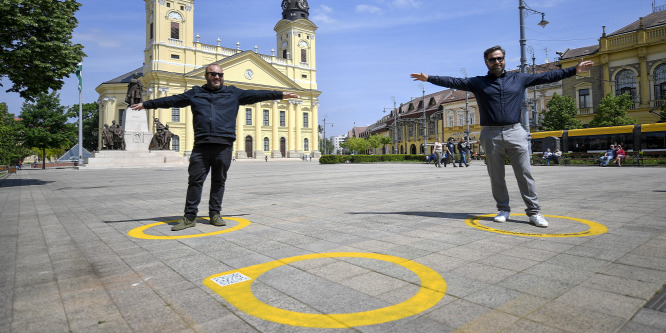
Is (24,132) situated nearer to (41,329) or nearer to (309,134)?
(309,134)

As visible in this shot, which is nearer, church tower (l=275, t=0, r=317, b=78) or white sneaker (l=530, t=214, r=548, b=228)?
white sneaker (l=530, t=214, r=548, b=228)

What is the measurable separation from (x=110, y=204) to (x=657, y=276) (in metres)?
8.37

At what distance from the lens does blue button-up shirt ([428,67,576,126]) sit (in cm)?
465

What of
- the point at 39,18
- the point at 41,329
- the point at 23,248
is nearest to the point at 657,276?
the point at 41,329

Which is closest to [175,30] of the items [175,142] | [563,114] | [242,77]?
[242,77]

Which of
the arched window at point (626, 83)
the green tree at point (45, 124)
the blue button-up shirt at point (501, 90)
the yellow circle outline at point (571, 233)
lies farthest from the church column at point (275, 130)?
the yellow circle outline at point (571, 233)

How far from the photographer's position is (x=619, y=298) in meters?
2.19

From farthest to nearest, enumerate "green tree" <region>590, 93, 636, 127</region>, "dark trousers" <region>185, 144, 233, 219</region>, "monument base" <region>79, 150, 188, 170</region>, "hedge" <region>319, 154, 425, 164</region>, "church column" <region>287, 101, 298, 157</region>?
"church column" <region>287, 101, 298, 157</region> → "hedge" <region>319, 154, 425, 164</region> → "green tree" <region>590, 93, 636, 127</region> → "monument base" <region>79, 150, 188, 170</region> → "dark trousers" <region>185, 144, 233, 219</region>

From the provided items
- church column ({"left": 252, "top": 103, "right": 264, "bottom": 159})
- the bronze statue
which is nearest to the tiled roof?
the bronze statue

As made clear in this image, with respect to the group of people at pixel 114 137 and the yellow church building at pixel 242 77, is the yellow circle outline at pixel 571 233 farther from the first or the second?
the yellow church building at pixel 242 77

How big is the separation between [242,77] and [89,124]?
1304 inches

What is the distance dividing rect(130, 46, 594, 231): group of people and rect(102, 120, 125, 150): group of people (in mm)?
27813

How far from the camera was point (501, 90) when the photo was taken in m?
4.65

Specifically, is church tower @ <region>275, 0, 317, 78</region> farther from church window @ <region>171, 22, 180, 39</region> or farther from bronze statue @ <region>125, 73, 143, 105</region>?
bronze statue @ <region>125, 73, 143, 105</region>
